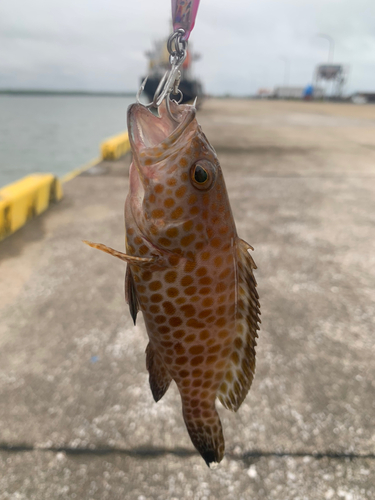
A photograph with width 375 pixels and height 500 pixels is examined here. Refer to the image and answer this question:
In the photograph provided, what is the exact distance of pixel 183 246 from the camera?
3.74 feet

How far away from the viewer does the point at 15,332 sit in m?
3.57

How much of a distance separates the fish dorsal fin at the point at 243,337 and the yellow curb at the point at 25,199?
5.05 m

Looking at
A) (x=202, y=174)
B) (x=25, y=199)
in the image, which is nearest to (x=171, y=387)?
(x=202, y=174)

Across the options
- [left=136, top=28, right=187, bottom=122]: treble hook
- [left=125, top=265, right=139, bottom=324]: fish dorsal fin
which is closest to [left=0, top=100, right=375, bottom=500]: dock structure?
[left=125, top=265, right=139, bottom=324]: fish dorsal fin

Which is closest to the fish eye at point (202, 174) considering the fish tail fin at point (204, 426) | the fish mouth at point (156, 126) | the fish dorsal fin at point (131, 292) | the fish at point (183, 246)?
the fish at point (183, 246)

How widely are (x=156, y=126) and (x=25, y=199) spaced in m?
5.44

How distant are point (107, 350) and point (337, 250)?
144 inches

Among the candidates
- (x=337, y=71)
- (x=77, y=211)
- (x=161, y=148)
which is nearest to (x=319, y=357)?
(x=161, y=148)

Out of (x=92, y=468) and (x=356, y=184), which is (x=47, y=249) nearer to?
(x=92, y=468)

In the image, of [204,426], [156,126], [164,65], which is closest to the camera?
[156,126]

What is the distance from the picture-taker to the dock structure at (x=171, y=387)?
2324mm

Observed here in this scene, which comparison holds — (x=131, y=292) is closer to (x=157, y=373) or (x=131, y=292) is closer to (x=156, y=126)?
(x=157, y=373)

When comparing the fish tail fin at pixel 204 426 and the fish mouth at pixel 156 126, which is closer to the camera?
the fish mouth at pixel 156 126

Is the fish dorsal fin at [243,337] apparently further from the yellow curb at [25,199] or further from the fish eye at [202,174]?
the yellow curb at [25,199]
